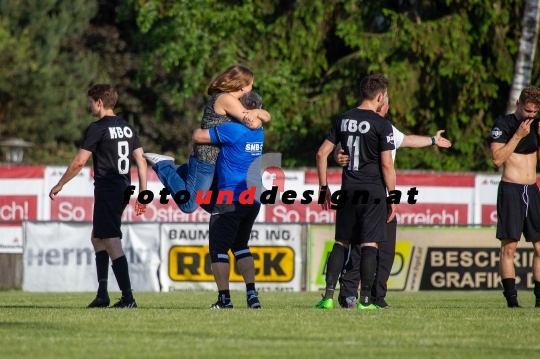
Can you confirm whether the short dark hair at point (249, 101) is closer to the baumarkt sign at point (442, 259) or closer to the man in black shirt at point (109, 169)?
the man in black shirt at point (109, 169)

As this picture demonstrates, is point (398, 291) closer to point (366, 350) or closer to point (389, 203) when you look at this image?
point (389, 203)

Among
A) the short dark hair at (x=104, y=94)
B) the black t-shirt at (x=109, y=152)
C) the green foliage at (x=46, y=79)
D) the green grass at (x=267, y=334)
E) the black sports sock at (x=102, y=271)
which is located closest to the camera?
the green grass at (x=267, y=334)

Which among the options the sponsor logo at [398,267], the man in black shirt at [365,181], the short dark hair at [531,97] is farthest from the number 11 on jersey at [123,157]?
the sponsor logo at [398,267]

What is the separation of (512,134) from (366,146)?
1775 millimetres

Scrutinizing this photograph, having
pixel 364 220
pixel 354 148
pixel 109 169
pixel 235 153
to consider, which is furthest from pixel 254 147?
pixel 109 169

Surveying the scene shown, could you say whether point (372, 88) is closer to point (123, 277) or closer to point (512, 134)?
point (512, 134)

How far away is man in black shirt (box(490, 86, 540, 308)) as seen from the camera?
36.6ft

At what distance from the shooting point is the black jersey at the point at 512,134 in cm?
1117

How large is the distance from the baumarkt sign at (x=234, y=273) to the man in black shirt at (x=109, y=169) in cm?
775

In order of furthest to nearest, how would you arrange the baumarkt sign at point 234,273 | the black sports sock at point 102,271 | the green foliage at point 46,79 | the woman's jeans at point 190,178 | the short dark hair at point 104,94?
the green foliage at point 46,79 < the baumarkt sign at point 234,273 < the black sports sock at point 102,271 < the short dark hair at point 104,94 < the woman's jeans at point 190,178

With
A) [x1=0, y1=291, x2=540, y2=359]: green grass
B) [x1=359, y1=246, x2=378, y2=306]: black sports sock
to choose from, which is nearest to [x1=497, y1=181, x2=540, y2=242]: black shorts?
[x1=0, y1=291, x2=540, y2=359]: green grass

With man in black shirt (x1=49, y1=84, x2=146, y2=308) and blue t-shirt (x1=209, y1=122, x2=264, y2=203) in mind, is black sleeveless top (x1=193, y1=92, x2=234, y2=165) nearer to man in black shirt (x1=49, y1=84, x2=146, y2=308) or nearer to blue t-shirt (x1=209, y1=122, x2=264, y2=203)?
blue t-shirt (x1=209, y1=122, x2=264, y2=203)

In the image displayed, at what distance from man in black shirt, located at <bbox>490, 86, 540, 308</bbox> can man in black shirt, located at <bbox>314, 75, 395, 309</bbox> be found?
1.46 m

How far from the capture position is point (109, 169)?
35.4ft
